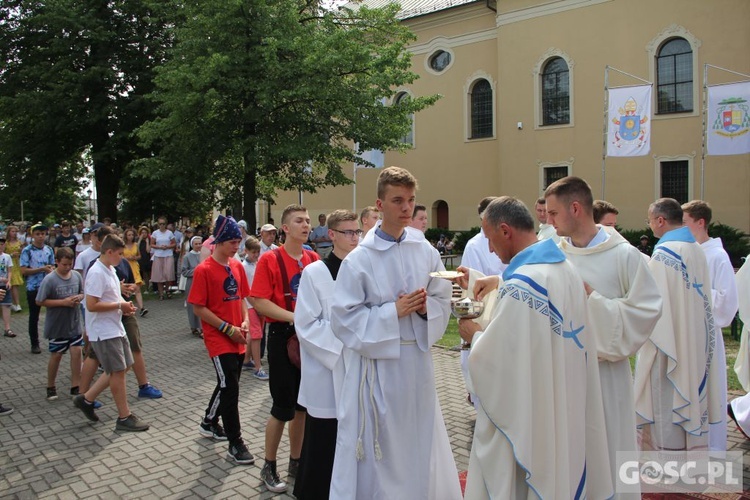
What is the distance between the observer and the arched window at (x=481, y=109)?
2842cm

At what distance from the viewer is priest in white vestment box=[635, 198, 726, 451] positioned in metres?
4.65

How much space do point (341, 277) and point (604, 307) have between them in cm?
166

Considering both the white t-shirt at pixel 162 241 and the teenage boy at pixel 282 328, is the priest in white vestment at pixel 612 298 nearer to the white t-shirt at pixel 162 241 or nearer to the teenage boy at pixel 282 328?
the teenage boy at pixel 282 328

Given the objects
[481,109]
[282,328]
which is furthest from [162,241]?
[481,109]

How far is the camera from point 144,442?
5855mm

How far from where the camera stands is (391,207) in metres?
3.51

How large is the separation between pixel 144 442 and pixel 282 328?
234cm

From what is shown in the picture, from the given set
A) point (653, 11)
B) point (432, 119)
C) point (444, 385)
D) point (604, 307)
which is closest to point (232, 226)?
point (604, 307)

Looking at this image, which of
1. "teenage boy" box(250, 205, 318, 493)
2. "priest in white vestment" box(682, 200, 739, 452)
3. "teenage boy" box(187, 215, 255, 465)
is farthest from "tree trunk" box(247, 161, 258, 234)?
"priest in white vestment" box(682, 200, 739, 452)

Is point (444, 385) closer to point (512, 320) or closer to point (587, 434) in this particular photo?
point (587, 434)

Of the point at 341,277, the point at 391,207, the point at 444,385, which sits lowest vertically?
the point at 444,385

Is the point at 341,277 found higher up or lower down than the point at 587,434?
higher up

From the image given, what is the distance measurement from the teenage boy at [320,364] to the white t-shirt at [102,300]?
3069 millimetres

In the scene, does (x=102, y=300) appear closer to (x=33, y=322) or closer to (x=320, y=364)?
(x=320, y=364)
